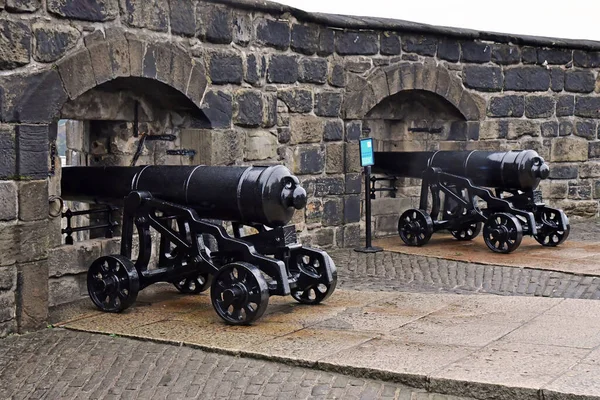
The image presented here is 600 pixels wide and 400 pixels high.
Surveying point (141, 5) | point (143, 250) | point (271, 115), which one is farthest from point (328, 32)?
point (143, 250)

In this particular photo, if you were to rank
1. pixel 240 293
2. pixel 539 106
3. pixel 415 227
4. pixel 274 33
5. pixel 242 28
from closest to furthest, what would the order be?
pixel 240 293 → pixel 242 28 → pixel 274 33 → pixel 415 227 → pixel 539 106

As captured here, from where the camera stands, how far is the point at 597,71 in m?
12.6

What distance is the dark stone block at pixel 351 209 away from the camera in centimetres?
995

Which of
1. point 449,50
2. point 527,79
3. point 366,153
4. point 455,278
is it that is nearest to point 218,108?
point 366,153

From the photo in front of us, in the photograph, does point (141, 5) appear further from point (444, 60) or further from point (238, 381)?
point (444, 60)

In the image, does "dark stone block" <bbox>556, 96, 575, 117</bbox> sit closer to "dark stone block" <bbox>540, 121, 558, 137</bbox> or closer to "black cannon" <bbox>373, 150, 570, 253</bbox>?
"dark stone block" <bbox>540, 121, 558, 137</bbox>

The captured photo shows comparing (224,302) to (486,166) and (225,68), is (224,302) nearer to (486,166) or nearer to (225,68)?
(225,68)

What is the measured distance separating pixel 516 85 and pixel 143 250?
6.70 m

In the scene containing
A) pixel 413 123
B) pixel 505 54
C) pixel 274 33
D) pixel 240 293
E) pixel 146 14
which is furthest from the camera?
pixel 505 54

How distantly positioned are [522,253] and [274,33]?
3.32 meters

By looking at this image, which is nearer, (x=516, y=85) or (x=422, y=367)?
(x=422, y=367)

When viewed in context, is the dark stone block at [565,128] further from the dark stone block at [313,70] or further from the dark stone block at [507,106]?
the dark stone block at [313,70]

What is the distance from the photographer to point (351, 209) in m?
10.0

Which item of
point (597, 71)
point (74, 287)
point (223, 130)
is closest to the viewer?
point (74, 287)
